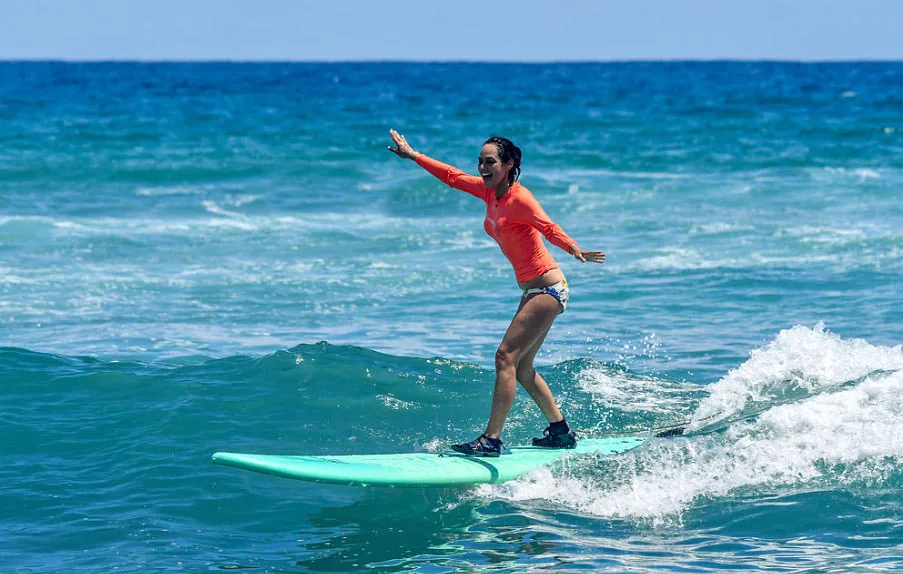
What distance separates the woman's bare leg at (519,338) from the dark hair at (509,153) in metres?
0.81

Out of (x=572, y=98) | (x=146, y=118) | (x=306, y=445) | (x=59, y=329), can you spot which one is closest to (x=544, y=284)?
(x=306, y=445)

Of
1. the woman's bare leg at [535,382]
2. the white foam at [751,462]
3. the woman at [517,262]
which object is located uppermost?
the woman at [517,262]

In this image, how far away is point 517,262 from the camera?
7.41m

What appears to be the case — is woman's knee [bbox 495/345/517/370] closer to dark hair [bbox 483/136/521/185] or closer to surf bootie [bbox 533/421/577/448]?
surf bootie [bbox 533/421/577/448]

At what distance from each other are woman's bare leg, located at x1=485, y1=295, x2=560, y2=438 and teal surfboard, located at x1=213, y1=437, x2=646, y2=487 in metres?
0.44

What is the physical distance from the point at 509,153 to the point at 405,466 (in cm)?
216

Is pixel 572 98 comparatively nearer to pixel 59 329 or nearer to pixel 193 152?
pixel 193 152

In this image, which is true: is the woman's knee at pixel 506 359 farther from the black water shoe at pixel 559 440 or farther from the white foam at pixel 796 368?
the white foam at pixel 796 368

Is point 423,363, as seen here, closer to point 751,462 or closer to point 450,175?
point 450,175

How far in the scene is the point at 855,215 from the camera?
2058cm

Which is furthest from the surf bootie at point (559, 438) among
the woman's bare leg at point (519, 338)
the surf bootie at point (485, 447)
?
the woman's bare leg at point (519, 338)

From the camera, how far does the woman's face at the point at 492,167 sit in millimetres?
→ 7164

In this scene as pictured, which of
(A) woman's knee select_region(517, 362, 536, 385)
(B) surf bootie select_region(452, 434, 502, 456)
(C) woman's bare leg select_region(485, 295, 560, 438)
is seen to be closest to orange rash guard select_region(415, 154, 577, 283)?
(C) woman's bare leg select_region(485, 295, 560, 438)

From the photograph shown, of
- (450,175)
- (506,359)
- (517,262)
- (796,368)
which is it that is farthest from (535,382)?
(796,368)
